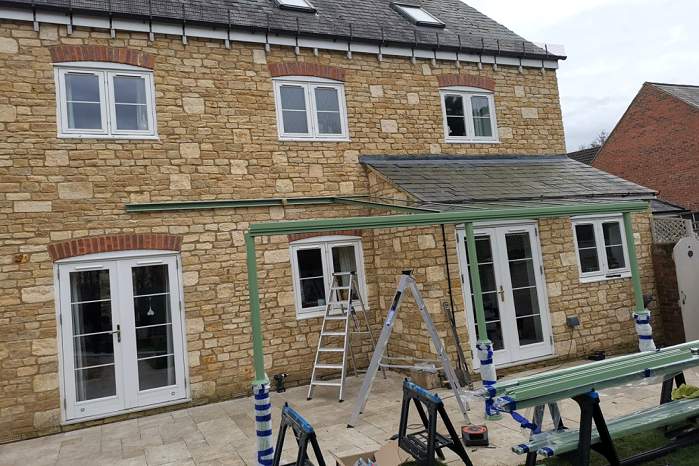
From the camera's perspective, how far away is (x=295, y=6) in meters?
8.73

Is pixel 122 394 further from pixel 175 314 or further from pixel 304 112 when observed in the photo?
pixel 304 112

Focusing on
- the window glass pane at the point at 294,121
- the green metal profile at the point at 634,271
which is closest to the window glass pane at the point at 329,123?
the window glass pane at the point at 294,121

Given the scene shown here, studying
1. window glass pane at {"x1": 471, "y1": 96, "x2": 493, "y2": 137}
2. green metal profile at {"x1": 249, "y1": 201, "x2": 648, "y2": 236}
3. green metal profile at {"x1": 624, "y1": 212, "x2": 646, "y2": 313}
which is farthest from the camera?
window glass pane at {"x1": 471, "y1": 96, "x2": 493, "y2": 137}

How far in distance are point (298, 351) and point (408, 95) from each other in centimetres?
482

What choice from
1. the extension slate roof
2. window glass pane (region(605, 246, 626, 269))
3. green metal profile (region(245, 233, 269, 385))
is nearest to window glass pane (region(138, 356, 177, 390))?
green metal profile (region(245, 233, 269, 385))

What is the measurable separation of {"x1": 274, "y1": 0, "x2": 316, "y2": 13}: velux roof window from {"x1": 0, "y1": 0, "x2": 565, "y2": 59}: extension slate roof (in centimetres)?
8

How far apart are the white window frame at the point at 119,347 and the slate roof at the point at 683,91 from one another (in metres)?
19.2

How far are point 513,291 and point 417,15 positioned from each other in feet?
19.5

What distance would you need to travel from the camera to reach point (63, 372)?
6.43 m

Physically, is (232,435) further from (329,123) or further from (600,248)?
(600,248)

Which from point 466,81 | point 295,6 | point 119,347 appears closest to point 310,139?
point 295,6

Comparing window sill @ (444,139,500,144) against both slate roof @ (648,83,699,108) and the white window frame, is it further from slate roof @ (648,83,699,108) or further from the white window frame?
slate roof @ (648,83,699,108)

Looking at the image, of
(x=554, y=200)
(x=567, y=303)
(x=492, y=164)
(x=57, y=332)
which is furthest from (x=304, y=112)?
(x=567, y=303)

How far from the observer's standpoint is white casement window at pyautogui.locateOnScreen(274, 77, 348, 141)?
809 centimetres
